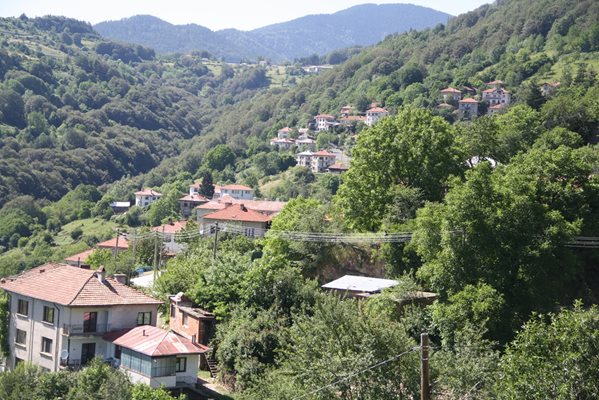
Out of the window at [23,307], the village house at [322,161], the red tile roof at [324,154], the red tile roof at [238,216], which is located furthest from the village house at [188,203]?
the window at [23,307]

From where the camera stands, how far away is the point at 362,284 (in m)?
33.8

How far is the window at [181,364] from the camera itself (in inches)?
1155

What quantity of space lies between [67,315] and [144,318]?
3.16 m

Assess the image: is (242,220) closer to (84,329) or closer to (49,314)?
(49,314)

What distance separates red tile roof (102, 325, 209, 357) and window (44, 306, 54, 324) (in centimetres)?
258

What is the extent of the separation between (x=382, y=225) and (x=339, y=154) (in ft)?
292

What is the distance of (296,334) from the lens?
81.8 ft

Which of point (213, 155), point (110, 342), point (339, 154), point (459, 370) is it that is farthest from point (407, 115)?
point (213, 155)

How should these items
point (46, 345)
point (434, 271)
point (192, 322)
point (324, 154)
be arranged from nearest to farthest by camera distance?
point (434, 271) < point (46, 345) < point (192, 322) < point (324, 154)

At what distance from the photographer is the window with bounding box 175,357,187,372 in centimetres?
2933

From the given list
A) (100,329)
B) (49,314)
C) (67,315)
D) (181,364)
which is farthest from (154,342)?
(49,314)

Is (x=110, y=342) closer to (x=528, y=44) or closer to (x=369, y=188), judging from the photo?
(x=369, y=188)

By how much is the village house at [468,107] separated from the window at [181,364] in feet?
292

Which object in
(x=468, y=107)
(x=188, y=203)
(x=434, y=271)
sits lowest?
(x=188, y=203)
